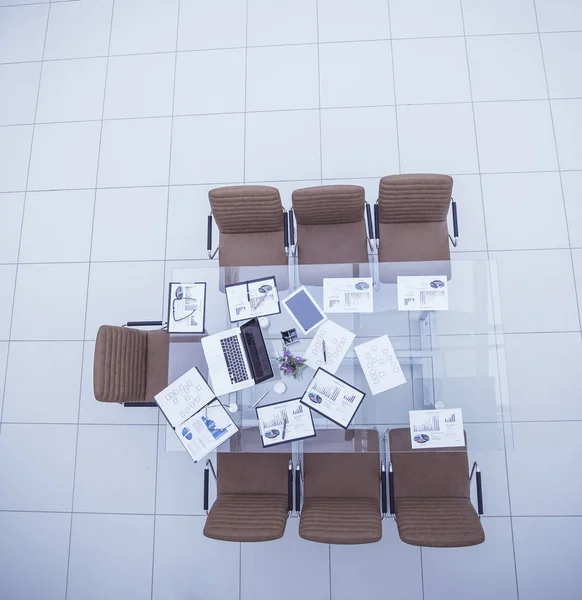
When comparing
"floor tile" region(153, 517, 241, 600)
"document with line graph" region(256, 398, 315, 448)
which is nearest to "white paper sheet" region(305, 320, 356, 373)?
"document with line graph" region(256, 398, 315, 448)

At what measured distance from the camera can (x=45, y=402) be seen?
3.20 m

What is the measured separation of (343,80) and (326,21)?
55cm

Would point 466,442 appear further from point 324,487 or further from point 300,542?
point 300,542

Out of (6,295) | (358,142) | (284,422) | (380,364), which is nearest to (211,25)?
(358,142)

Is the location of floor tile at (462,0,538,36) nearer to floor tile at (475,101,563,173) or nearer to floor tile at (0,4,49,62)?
floor tile at (475,101,563,173)

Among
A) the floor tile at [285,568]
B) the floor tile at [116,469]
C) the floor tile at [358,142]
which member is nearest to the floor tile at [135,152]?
the floor tile at [358,142]

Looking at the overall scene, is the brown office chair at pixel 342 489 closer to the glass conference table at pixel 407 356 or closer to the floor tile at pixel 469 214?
the glass conference table at pixel 407 356

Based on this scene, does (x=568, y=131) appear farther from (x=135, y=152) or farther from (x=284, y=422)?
(x=135, y=152)

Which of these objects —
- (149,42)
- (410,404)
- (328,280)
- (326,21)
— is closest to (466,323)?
(410,404)

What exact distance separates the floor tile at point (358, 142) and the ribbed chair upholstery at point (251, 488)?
2.08 m

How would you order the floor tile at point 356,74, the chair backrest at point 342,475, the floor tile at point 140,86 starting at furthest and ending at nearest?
the floor tile at point 140,86 < the floor tile at point 356,74 < the chair backrest at point 342,475

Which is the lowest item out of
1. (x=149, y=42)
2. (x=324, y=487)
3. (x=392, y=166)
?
(x=324, y=487)

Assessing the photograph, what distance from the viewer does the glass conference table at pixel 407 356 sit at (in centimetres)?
230

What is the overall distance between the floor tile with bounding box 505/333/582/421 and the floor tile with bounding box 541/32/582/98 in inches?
73.4
